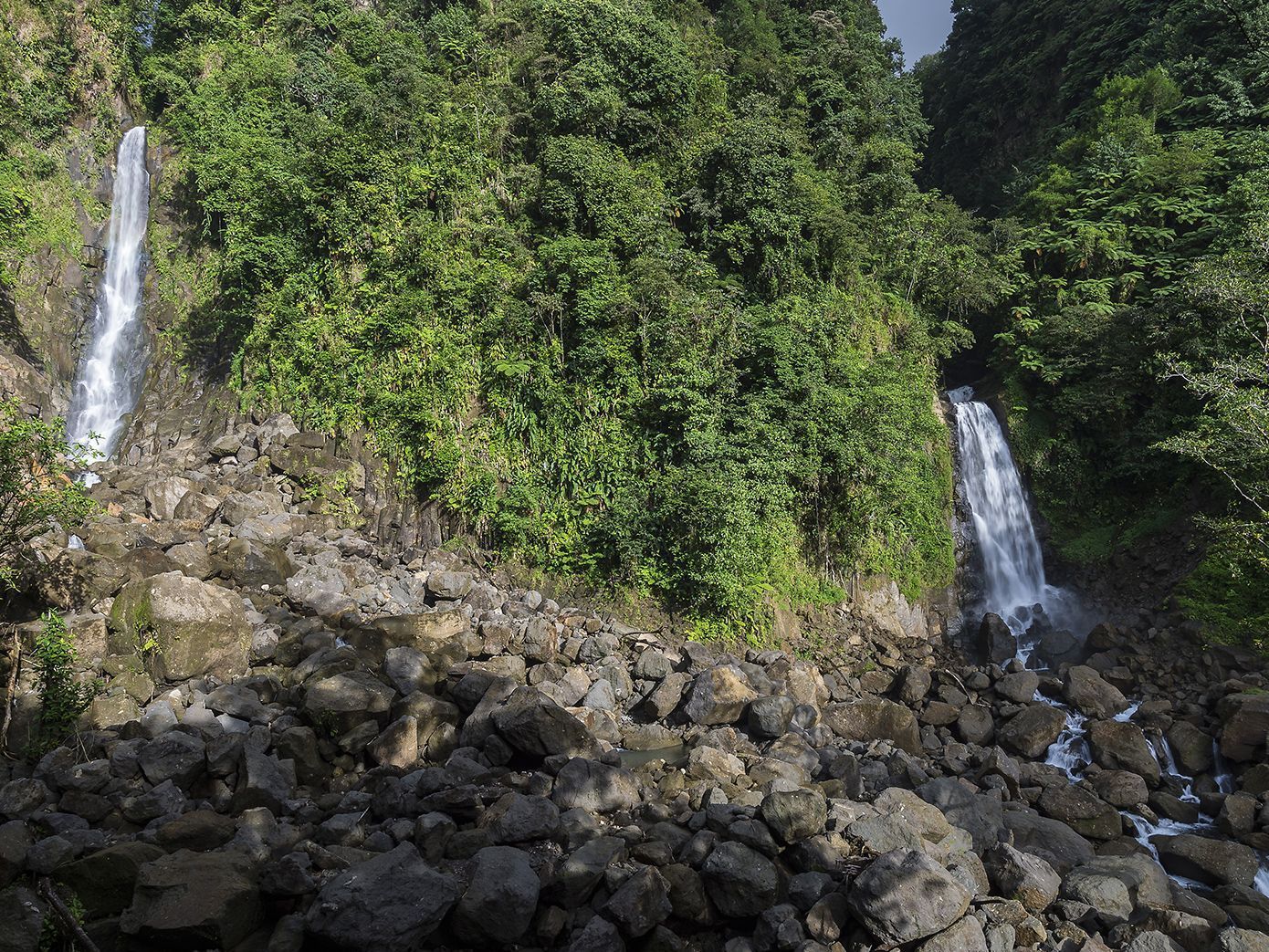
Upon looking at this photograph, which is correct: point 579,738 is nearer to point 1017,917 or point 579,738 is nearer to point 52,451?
point 1017,917

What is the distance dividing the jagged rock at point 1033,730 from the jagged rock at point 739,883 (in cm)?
819

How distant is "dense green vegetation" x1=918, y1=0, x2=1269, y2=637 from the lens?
16656 millimetres

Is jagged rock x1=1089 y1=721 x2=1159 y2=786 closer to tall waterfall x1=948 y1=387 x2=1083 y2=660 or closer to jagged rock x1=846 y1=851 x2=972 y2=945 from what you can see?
tall waterfall x1=948 y1=387 x2=1083 y2=660

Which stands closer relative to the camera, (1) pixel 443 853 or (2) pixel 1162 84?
(1) pixel 443 853

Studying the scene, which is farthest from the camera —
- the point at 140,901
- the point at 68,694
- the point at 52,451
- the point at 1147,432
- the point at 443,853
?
the point at 1147,432

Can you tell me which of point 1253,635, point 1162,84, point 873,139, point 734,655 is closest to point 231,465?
point 734,655

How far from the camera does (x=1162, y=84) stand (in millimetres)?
24500

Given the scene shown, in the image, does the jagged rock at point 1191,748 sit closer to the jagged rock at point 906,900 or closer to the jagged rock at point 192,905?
the jagged rock at point 906,900

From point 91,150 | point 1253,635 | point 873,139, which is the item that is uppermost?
point 873,139

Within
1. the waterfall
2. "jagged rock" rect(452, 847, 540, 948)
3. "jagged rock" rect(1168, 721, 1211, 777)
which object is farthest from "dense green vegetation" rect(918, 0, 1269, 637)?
"jagged rock" rect(452, 847, 540, 948)

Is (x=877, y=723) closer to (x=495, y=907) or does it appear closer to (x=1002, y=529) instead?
(x=495, y=907)

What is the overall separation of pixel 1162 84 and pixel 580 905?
3256cm

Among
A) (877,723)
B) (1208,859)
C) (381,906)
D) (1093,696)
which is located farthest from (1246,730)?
(381,906)

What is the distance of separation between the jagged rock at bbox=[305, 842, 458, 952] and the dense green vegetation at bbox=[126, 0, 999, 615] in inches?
361
